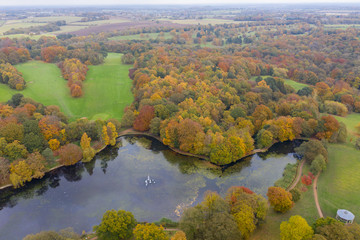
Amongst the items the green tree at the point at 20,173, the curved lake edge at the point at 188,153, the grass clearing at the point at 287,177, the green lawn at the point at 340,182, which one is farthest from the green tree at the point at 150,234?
the green tree at the point at 20,173

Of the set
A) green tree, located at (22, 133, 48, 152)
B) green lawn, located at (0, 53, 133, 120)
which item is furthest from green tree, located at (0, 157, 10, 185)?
green lawn, located at (0, 53, 133, 120)

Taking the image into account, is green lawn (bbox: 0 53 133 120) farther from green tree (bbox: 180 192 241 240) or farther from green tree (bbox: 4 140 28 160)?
green tree (bbox: 180 192 241 240)

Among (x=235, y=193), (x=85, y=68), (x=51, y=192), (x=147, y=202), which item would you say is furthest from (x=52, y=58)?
(x=235, y=193)

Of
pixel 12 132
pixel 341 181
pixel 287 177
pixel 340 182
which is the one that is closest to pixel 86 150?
pixel 12 132

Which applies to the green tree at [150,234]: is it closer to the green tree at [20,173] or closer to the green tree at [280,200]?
the green tree at [280,200]

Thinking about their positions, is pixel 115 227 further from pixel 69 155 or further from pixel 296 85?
pixel 296 85

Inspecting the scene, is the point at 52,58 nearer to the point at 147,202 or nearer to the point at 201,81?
the point at 201,81
